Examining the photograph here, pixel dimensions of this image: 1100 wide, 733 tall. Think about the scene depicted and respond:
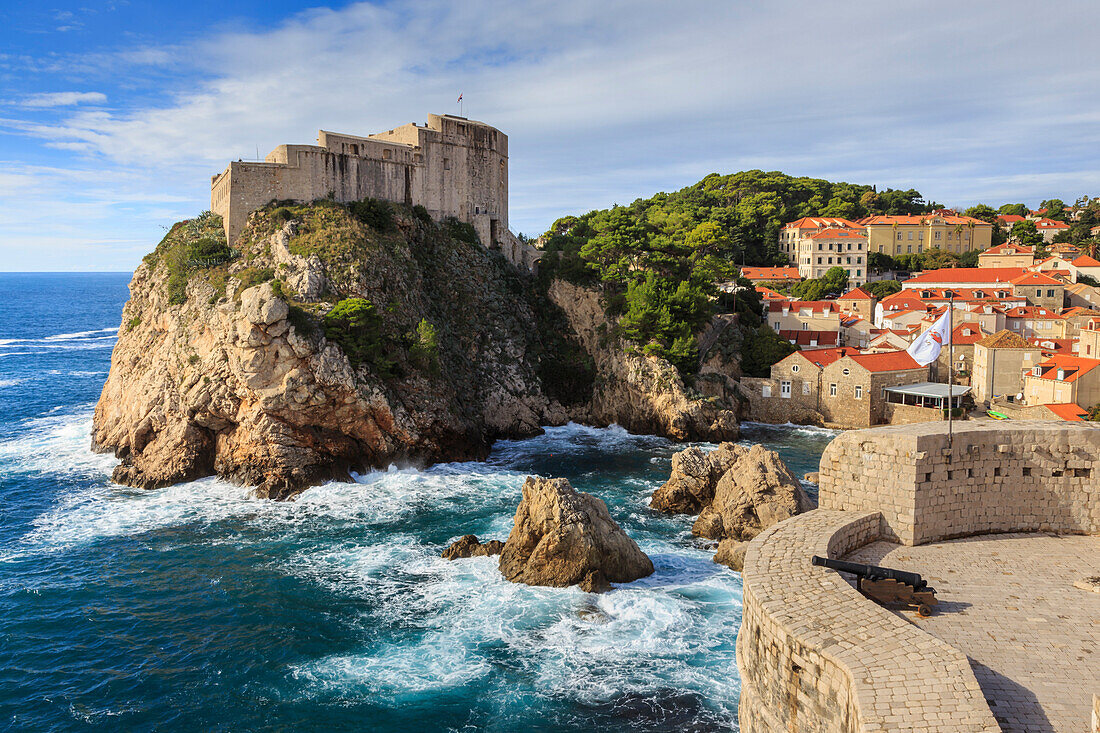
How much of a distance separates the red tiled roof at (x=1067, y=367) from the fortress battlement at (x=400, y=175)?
35.2 metres

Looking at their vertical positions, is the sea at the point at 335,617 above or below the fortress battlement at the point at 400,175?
below

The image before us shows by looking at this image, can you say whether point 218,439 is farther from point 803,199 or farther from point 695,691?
point 803,199

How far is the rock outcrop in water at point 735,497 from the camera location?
2498 centimetres

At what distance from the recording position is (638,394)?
148ft

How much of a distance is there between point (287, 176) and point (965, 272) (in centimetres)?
6186

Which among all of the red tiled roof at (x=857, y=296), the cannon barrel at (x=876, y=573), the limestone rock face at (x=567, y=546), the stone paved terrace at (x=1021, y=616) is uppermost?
the red tiled roof at (x=857, y=296)

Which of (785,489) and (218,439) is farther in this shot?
(218,439)

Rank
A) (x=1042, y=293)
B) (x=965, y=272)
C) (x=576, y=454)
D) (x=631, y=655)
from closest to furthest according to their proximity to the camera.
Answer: (x=631, y=655) < (x=576, y=454) < (x=1042, y=293) < (x=965, y=272)

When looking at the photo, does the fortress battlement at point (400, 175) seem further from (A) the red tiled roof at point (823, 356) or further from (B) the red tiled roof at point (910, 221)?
(B) the red tiled roof at point (910, 221)

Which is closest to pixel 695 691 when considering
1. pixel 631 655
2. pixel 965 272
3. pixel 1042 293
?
pixel 631 655

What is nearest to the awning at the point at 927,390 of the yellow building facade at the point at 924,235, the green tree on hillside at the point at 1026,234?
the yellow building facade at the point at 924,235

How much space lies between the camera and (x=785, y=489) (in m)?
25.6

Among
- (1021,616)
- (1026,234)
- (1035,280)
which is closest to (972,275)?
(1035,280)

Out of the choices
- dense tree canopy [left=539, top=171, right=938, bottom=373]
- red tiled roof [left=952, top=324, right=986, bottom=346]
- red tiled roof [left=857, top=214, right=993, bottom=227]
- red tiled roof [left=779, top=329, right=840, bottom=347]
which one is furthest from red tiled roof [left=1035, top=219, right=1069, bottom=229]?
red tiled roof [left=779, top=329, right=840, bottom=347]
